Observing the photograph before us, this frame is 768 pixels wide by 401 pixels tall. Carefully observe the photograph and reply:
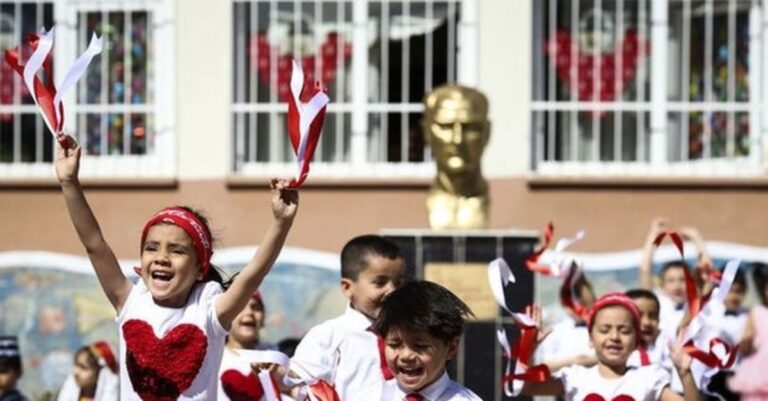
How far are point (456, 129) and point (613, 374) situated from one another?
15.3 feet

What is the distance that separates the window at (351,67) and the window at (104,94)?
594 mm

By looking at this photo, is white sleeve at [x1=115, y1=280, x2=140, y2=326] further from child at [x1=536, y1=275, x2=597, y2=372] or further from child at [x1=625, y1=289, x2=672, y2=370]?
child at [x1=536, y1=275, x2=597, y2=372]

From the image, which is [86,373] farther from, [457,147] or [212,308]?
[212,308]

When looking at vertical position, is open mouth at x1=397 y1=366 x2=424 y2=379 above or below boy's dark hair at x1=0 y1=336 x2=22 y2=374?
above

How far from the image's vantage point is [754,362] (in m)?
11.0

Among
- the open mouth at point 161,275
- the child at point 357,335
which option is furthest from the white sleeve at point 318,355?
the open mouth at point 161,275

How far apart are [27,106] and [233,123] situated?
1542 millimetres

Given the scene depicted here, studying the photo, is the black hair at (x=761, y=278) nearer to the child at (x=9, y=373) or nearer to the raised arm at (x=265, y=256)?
the child at (x=9, y=373)

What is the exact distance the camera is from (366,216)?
14141 millimetres

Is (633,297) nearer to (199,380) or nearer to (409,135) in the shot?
(199,380)

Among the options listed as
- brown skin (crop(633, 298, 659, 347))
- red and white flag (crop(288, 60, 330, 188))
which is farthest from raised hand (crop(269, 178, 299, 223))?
brown skin (crop(633, 298, 659, 347))

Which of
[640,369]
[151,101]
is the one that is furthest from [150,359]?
[151,101]

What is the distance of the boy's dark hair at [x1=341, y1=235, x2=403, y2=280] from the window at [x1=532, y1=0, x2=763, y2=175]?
21.8 ft

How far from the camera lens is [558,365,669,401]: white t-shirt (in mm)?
7789
